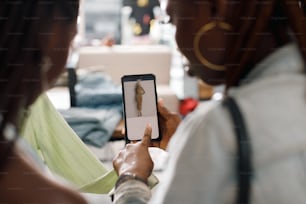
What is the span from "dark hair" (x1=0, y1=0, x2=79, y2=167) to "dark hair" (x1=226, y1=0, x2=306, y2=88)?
0.51 ft

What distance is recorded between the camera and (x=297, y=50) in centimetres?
44

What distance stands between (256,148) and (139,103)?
0.89 feet

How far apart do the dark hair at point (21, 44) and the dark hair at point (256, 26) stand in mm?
155

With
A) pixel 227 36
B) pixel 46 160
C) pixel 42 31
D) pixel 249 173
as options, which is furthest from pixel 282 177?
pixel 46 160

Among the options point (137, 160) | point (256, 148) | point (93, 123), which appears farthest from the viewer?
point (93, 123)

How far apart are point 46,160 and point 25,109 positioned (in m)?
0.23

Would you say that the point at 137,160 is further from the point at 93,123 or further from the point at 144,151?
the point at 93,123

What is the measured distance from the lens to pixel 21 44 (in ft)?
1.34

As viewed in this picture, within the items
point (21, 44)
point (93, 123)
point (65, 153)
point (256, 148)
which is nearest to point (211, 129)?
point (256, 148)

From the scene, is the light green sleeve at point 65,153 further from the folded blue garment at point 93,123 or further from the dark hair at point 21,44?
the dark hair at point 21,44

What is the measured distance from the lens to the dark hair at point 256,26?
0.41m

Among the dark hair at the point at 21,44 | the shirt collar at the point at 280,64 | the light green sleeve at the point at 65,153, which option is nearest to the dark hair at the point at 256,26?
the shirt collar at the point at 280,64

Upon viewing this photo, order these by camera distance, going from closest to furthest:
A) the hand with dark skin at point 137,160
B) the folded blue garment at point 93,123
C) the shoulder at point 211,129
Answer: the shoulder at point 211,129 < the hand with dark skin at point 137,160 < the folded blue garment at point 93,123

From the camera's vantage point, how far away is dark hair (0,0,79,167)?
0.40 m
